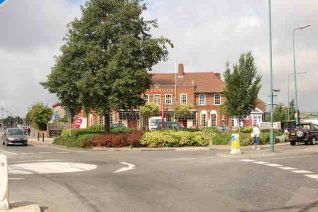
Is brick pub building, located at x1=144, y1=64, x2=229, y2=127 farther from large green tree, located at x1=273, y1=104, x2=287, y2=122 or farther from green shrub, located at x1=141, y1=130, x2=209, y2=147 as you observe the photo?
Result: green shrub, located at x1=141, y1=130, x2=209, y2=147

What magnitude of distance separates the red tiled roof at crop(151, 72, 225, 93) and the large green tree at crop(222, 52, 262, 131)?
34.2 m

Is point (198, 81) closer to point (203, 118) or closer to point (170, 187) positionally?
point (203, 118)

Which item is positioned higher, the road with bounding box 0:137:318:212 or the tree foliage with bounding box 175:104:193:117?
the tree foliage with bounding box 175:104:193:117

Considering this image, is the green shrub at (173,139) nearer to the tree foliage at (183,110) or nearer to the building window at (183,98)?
the tree foliage at (183,110)

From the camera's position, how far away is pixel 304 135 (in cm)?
3719

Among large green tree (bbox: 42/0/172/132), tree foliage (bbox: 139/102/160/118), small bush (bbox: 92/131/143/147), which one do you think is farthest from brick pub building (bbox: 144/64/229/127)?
small bush (bbox: 92/131/143/147)

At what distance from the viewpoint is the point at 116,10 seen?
35.6 m

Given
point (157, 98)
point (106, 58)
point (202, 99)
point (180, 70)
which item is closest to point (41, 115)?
point (157, 98)

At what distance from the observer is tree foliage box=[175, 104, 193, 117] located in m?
76.2

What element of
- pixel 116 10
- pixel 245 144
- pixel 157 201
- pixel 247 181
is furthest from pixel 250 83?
pixel 157 201

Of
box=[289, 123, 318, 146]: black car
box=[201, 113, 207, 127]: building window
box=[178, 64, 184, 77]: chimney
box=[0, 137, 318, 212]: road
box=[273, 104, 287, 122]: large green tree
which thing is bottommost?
box=[0, 137, 318, 212]: road

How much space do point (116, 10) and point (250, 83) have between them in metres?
15.6

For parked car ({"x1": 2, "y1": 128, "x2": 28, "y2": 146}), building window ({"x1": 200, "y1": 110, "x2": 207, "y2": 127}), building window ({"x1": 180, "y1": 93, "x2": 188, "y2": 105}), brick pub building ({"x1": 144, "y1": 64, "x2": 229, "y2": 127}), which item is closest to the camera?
parked car ({"x1": 2, "y1": 128, "x2": 28, "y2": 146})

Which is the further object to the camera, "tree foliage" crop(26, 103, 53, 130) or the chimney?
the chimney
